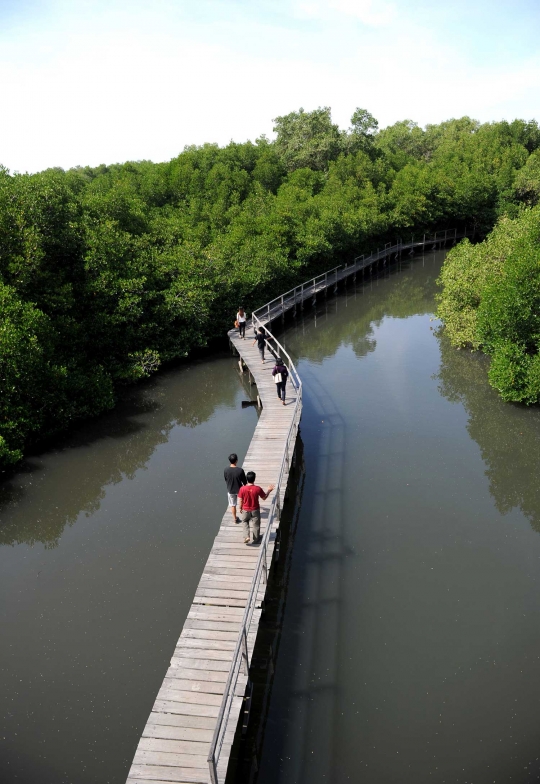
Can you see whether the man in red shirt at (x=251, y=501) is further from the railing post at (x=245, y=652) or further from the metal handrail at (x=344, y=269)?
the metal handrail at (x=344, y=269)

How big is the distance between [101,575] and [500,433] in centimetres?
1299


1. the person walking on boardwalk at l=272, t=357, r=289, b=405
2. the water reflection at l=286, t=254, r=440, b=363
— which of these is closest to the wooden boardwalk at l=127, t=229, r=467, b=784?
the person walking on boardwalk at l=272, t=357, r=289, b=405

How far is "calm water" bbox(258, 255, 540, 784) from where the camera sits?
8656 mm

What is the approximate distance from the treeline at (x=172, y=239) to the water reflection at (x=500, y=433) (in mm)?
11293

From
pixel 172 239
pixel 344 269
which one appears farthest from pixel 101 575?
pixel 344 269

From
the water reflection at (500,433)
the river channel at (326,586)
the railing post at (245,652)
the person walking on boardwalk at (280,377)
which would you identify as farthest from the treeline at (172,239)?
the water reflection at (500,433)

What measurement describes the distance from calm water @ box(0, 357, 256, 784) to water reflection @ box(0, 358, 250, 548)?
5cm

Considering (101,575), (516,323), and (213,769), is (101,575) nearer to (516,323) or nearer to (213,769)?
(213,769)

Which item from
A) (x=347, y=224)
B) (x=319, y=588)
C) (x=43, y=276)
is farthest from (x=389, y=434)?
(x=347, y=224)

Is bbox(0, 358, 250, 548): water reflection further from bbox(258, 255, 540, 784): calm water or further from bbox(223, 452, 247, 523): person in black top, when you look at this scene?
bbox(223, 452, 247, 523): person in black top

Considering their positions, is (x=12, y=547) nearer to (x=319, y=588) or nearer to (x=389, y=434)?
(x=319, y=588)

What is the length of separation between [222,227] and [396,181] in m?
24.0

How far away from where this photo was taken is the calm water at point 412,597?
866 centimetres

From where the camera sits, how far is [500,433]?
722 inches
